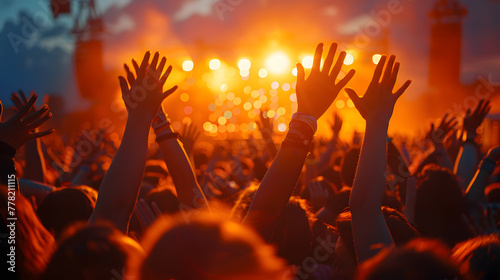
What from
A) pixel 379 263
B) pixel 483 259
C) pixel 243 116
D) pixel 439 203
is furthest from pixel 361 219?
pixel 243 116

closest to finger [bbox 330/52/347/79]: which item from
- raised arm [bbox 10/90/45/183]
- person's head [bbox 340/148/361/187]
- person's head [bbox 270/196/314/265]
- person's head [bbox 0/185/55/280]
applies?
person's head [bbox 270/196/314/265]

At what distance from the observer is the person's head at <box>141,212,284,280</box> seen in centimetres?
107

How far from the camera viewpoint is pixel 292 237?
2.39m

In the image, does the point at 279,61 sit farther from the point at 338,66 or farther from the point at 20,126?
the point at 338,66

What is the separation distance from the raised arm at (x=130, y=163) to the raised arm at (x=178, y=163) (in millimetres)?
468

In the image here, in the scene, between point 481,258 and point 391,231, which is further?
point 391,231

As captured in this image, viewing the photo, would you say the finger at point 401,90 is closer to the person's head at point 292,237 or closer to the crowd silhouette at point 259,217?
the crowd silhouette at point 259,217

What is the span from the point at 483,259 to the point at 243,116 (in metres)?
30.6

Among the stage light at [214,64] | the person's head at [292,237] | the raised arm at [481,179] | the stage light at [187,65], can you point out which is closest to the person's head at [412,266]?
the person's head at [292,237]

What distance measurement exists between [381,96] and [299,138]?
0.46 metres

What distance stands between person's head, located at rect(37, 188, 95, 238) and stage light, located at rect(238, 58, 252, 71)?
21210mm

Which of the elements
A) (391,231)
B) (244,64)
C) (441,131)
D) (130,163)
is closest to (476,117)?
(441,131)

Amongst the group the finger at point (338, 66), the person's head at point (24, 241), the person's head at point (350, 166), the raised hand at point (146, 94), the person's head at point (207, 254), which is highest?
the raised hand at point (146, 94)

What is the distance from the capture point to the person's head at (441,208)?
2.75m
